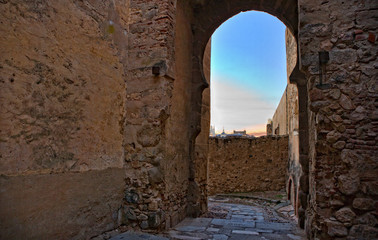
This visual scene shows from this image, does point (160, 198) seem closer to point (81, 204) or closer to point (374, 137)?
point (81, 204)

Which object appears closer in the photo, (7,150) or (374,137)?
(7,150)

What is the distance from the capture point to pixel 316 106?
146 inches

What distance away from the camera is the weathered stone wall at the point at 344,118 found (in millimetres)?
3406

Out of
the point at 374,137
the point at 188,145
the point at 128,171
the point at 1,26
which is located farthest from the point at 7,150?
the point at 374,137

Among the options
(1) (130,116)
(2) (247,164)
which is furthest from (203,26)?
(2) (247,164)

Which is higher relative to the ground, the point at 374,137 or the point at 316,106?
the point at 316,106

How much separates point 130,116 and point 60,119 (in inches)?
56.0

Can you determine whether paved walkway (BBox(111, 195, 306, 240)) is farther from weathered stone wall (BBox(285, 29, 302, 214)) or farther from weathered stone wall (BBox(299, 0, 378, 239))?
weathered stone wall (BBox(285, 29, 302, 214))

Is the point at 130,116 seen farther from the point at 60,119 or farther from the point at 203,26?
the point at 203,26

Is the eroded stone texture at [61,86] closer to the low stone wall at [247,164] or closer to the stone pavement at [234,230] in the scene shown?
the stone pavement at [234,230]

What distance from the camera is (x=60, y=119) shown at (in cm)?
318

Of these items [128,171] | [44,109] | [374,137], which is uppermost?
[44,109]

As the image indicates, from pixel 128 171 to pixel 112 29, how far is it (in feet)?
7.07

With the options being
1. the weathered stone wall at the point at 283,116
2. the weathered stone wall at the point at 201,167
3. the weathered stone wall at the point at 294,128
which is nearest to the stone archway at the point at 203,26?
the weathered stone wall at the point at 201,167
